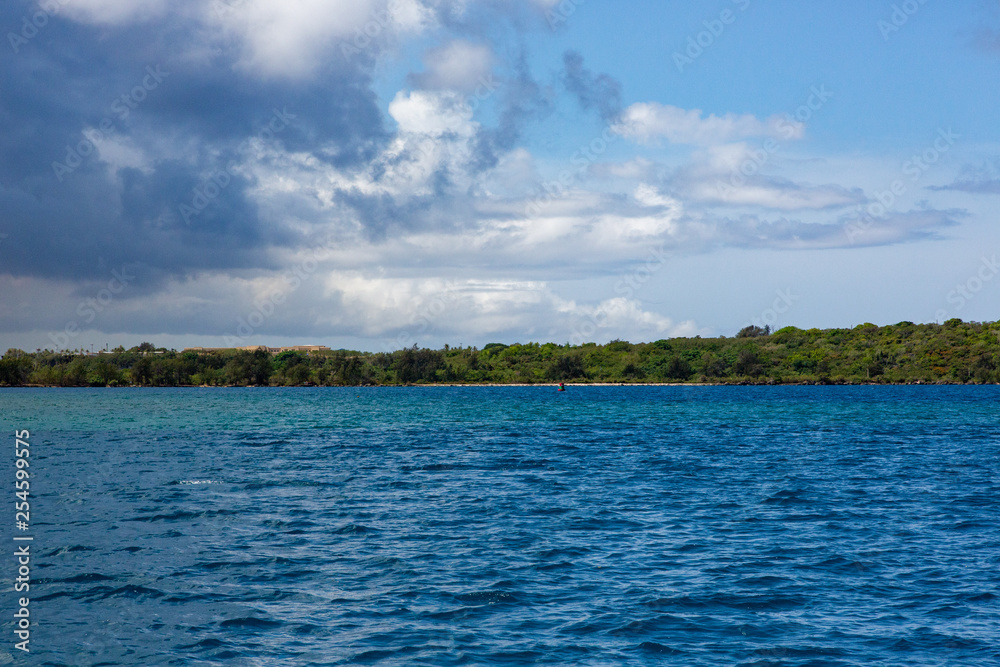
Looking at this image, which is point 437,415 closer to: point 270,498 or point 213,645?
point 270,498

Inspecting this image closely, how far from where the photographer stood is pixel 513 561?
70.9 feet

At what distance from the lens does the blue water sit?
15281mm

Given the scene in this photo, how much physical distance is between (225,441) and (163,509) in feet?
111

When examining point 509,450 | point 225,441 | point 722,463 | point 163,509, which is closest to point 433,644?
point 163,509

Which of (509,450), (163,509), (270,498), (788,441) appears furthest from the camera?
(788,441)

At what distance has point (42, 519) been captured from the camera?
2781 centimetres

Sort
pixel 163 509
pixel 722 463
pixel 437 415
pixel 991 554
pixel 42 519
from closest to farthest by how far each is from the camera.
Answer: pixel 991 554, pixel 42 519, pixel 163 509, pixel 722 463, pixel 437 415

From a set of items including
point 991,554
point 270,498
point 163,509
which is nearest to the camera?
point 991,554

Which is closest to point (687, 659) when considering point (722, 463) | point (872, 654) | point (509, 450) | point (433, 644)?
point (872, 654)

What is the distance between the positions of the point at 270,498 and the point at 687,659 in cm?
2216

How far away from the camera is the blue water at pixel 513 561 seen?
15.3 m

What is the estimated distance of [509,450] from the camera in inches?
2130

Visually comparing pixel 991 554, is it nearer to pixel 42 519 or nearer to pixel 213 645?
pixel 213 645

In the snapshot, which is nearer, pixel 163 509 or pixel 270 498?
pixel 163 509
